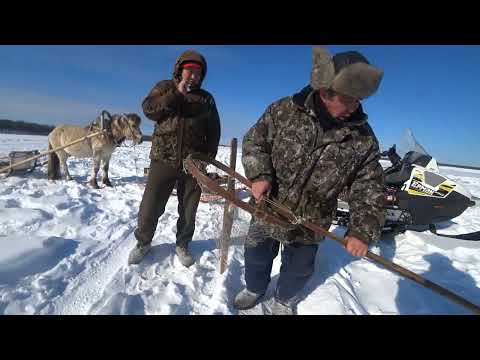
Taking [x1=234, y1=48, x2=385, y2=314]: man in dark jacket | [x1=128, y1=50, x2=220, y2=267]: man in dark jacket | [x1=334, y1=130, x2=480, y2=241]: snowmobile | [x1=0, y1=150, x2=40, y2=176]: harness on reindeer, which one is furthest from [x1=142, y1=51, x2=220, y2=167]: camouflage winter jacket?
[x1=0, y1=150, x2=40, y2=176]: harness on reindeer

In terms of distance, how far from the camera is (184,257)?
3061 millimetres

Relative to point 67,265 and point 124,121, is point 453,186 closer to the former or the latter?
point 67,265

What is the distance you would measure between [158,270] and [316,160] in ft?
7.31

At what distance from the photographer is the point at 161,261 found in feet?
10.1

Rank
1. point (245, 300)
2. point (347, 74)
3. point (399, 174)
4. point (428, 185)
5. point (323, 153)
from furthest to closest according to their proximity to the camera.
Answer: point (399, 174), point (428, 185), point (245, 300), point (323, 153), point (347, 74)

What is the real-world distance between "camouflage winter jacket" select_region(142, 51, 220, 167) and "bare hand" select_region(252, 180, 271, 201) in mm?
1088

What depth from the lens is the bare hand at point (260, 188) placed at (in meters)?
1.87

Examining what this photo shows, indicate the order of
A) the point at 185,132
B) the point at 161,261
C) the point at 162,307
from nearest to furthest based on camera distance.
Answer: the point at 162,307 < the point at 185,132 < the point at 161,261

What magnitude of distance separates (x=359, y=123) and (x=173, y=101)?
1.69 meters

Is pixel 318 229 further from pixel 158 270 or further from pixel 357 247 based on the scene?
pixel 158 270

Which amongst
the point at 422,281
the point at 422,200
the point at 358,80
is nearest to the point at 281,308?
the point at 422,281

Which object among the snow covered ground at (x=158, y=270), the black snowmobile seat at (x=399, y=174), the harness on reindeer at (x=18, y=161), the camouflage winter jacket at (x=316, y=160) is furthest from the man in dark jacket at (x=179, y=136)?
the harness on reindeer at (x=18, y=161)
